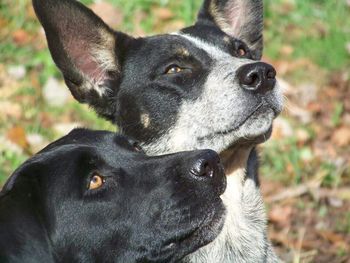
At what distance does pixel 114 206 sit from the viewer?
436 cm

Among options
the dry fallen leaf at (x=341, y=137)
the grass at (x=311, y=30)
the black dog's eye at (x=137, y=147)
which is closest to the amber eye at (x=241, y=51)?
the black dog's eye at (x=137, y=147)

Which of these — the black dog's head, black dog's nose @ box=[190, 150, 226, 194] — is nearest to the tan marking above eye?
the black dog's head

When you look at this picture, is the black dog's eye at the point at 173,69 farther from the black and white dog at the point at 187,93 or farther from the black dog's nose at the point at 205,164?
the black dog's nose at the point at 205,164

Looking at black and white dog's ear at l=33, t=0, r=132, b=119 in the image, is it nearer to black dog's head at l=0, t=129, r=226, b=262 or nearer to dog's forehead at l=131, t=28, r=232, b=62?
dog's forehead at l=131, t=28, r=232, b=62

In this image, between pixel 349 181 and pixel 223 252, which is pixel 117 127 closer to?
Answer: pixel 223 252

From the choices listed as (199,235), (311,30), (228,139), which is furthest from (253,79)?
(311,30)

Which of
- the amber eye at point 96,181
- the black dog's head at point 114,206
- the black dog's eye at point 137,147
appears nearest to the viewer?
the black dog's head at point 114,206

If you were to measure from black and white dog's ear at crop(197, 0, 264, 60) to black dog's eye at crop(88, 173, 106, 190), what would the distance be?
6.54 ft

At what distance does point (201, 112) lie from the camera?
17.5ft

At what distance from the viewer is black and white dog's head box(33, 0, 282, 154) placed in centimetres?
520

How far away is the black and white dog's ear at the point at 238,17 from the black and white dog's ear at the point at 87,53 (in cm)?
70

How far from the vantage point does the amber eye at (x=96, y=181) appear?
4367 millimetres

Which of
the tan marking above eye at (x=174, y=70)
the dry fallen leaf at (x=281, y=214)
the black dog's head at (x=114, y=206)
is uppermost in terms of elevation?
the black dog's head at (x=114, y=206)

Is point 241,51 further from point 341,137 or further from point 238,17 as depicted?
point 341,137
